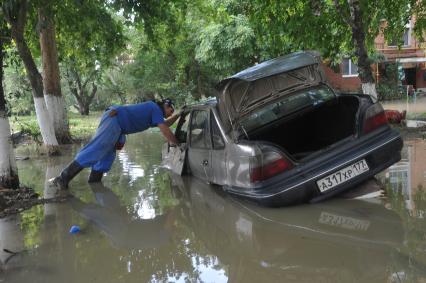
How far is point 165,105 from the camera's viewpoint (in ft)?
24.9

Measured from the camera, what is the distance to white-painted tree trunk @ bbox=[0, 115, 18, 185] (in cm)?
707

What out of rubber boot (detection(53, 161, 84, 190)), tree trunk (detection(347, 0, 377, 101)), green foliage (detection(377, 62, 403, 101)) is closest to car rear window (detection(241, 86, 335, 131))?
rubber boot (detection(53, 161, 84, 190))

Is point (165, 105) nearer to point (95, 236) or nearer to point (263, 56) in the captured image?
point (95, 236)

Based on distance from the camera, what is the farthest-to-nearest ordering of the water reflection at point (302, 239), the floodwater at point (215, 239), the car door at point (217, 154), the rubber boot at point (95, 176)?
the rubber boot at point (95, 176), the car door at point (217, 154), the floodwater at point (215, 239), the water reflection at point (302, 239)

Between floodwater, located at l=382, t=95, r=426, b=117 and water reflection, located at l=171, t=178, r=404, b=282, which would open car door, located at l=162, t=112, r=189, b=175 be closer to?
water reflection, located at l=171, t=178, r=404, b=282

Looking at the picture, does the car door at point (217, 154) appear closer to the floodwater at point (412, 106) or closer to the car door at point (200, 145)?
the car door at point (200, 145)

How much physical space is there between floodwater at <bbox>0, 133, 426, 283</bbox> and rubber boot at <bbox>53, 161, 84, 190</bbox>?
67 centimetres

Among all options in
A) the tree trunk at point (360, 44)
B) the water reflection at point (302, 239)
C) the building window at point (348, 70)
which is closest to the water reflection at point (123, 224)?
the water reflection at point (302, 239)

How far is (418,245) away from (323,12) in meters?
9.41

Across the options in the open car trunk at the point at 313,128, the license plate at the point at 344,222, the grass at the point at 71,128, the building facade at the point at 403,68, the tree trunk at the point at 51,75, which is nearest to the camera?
the license plate at the point at 344,222

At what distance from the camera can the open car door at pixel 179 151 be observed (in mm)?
7847

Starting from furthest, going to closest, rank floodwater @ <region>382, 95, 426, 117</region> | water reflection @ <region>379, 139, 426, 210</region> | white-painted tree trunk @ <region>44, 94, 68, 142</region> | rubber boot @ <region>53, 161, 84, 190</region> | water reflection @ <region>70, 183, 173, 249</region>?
floodwater @ <region>382, 95, 426, 117</region>
white-painted tree trunk @ <region>44, 94, 68, 142</region>
rubber boot @ <region>53, 161, 84, 190</region>
water reflection @ <region>379, 139, 426, 210</region>
water reflection @ <region>70, 183, 173, 249</region>

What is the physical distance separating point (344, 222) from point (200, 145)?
8.55 ft

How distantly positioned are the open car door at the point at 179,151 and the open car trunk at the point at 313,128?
5.31 feet
